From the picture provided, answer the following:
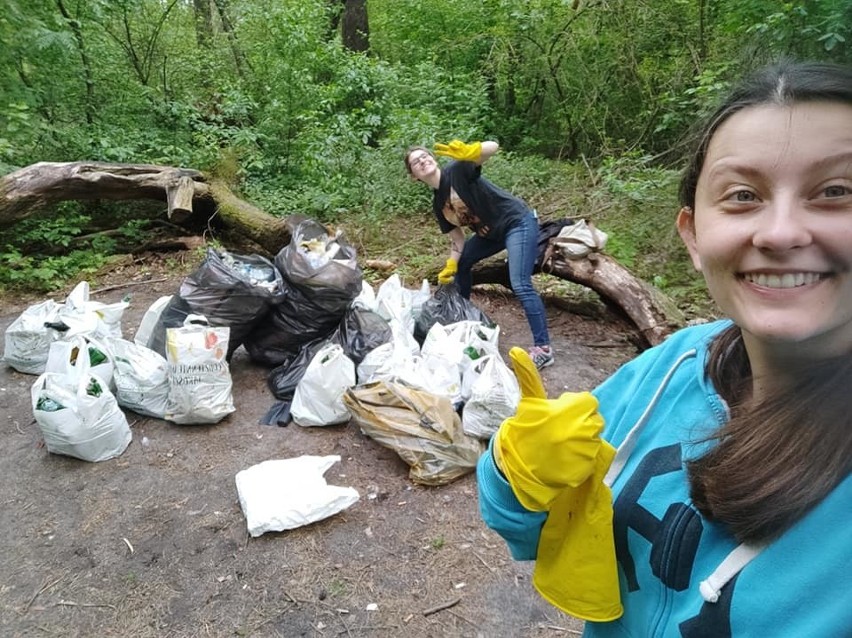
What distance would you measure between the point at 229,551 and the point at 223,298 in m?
1.55

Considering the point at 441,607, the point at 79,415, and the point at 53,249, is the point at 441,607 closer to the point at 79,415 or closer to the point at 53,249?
the point at 79,415

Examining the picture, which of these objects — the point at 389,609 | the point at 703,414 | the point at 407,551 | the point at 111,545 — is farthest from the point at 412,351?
the point at 703,414

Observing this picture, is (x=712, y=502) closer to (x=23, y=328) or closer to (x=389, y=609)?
(x=389, y=609)

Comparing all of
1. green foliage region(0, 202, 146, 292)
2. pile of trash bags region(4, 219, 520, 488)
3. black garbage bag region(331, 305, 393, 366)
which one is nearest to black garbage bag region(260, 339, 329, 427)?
pile of trash bags region(4, 219, 520, 488)

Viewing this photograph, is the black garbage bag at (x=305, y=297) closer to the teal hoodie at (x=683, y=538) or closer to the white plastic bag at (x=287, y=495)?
the white plastic bag at (x=287, y=495)

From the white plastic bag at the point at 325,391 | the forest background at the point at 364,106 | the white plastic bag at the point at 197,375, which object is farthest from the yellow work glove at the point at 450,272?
the white plastic bag at the point at 197,375

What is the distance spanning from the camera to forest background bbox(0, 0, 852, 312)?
5559mm

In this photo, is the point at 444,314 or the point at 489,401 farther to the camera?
the point at 444,314

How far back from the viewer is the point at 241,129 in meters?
7.65

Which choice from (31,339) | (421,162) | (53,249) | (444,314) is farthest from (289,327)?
(53,249)

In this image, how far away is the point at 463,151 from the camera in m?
3.60

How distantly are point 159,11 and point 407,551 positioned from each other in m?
9.13

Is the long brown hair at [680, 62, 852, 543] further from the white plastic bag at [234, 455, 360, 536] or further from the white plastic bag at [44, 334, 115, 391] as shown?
the white plastic bag at [44, 334, 115, 391]

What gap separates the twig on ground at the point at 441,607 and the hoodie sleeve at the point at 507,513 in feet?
3.84
